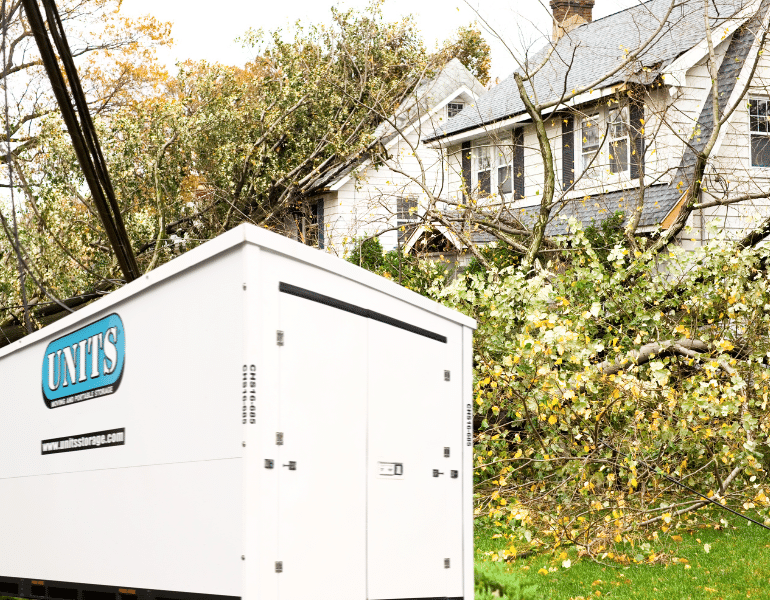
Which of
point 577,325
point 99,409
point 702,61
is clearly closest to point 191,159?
point 702,61

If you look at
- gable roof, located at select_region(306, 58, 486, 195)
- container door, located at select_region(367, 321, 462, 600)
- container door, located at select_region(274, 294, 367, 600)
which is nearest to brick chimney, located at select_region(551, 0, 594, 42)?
gable roof, located at select_region(306, 58, 486, 195)

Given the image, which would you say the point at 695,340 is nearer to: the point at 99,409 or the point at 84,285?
the point at 99,409

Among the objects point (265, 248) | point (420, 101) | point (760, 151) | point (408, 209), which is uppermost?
point (420, 101)

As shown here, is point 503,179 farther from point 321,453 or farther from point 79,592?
point 321,453

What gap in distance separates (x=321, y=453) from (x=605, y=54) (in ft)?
61.3

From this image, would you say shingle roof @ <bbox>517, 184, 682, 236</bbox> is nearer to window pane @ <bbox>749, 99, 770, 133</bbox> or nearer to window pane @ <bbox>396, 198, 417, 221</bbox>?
window pane @ <bbox>396, 198, 417, 221</bbox>

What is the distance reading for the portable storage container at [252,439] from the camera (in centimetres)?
474

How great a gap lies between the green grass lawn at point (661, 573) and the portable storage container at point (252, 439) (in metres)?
2.28

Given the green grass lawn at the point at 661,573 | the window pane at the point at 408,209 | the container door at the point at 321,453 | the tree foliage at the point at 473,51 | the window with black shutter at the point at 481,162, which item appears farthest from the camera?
the tree foliage at the point at 473,51

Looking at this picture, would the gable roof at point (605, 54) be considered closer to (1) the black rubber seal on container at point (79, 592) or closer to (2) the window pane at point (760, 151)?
(2) the window pane at point (760, 151)

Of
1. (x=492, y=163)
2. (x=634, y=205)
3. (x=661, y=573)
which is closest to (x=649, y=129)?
(x=634, y=205)

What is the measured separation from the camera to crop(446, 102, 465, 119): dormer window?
2950cm

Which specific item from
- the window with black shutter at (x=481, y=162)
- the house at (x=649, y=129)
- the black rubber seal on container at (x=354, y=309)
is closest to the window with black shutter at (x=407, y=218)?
the house at (x=649, y=129)

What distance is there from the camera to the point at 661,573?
8852 millimetres
